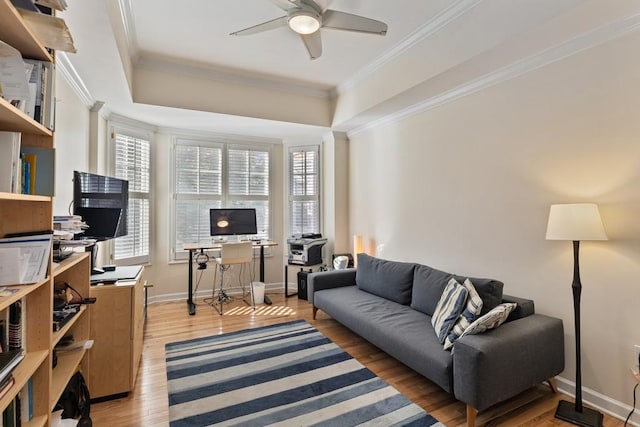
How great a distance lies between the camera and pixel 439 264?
3359 mm

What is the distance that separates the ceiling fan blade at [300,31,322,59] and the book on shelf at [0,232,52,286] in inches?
85.2

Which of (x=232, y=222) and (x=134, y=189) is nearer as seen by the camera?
(x=134, y=189)

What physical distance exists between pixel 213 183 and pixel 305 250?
181cm

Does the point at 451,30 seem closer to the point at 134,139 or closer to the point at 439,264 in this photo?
the point at 439,264

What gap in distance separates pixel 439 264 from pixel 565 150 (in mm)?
1551

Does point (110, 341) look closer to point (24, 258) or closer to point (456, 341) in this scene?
point (24, 258)

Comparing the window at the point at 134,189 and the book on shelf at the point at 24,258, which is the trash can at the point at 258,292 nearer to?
the window at the point at 134,189

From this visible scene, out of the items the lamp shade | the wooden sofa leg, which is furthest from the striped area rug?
the lamp shade

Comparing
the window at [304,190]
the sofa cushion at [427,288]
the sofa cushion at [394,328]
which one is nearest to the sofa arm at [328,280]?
the sofa cushion at [394,328]

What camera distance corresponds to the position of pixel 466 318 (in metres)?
2.26

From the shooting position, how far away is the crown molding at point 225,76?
11.4 feet

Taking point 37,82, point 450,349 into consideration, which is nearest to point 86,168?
point 37,82

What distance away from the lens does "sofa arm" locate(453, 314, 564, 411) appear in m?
1.85

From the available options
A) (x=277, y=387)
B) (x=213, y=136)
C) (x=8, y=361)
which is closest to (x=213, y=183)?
(x=213, y=136)
